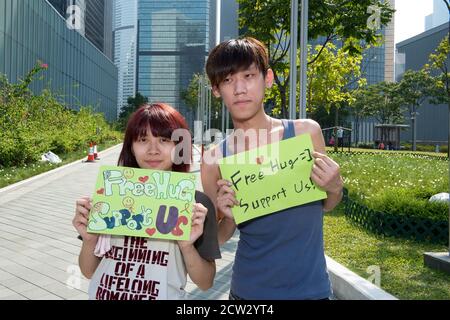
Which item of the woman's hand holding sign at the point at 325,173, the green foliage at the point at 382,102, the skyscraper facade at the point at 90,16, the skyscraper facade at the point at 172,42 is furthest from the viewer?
the skyscraper facade at the point at 172,42

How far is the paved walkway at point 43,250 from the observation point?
4.75 m

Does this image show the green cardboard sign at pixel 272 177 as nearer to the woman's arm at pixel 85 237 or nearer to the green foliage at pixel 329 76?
the woman's arm at pixel 85 237

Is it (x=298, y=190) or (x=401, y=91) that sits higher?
(x=401, y=91)

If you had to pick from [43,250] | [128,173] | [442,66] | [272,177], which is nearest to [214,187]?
[272,177]

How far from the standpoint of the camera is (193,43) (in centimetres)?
6328

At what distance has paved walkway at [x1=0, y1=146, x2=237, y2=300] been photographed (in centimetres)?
475

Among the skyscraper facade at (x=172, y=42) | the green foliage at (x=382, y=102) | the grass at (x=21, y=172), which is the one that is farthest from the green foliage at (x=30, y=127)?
the green foliage at (x=382, y=102)

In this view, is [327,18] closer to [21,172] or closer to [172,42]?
[21,172]

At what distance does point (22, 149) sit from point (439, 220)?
13.7m

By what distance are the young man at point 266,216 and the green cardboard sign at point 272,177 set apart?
41 millimetres

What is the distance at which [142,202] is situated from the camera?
1955 millimetres

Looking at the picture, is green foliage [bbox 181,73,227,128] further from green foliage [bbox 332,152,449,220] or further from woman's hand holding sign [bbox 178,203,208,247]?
woman's hand holding sign [bbox 178,203,208,247]
